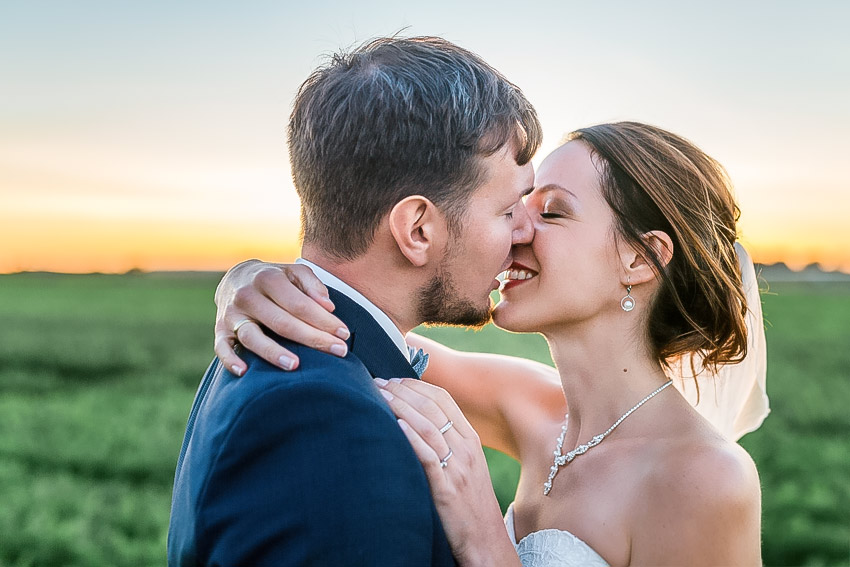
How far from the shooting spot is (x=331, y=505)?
197cm

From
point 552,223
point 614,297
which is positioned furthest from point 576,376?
point 552,223

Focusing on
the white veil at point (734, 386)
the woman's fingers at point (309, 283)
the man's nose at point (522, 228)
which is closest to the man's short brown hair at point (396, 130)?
the woman's fingers at point (309, 283)

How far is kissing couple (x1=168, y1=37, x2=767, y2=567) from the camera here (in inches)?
80.3

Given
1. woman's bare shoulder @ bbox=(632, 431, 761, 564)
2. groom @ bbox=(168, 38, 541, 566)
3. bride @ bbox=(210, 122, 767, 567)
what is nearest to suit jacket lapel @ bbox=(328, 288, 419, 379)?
groom @ bbox=(168, 38, 541, 566)

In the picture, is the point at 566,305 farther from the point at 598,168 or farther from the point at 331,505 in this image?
the point at 331,505

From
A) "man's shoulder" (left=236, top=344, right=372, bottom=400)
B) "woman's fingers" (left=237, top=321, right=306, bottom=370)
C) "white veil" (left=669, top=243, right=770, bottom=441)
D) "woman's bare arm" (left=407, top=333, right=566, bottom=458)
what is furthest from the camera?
"white veil" (left=669, top=243, right=770, bottom=441)

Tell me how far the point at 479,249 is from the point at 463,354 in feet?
5.70

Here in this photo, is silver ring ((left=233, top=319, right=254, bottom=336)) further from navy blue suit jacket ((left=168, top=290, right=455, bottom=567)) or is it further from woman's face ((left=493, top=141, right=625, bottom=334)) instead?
woman's face ((left=493, top=141, right=625, bottom=334))

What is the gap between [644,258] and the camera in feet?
11.4

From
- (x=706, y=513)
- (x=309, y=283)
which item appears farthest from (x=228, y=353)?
(x=706, y=513)

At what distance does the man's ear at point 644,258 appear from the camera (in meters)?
3.46

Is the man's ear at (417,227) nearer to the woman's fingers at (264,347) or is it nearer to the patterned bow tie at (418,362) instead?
the woman's fingers at (264,347)

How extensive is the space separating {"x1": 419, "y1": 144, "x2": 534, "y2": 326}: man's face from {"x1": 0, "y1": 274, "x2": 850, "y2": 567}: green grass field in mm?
2404

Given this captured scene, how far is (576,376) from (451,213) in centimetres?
130
